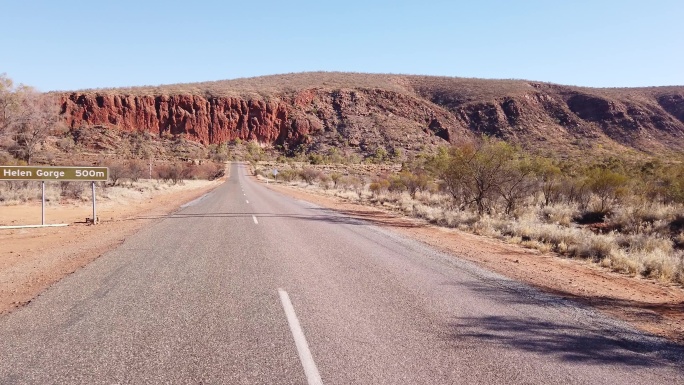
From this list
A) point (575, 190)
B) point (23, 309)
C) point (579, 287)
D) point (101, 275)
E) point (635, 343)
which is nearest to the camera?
point (635, 343)

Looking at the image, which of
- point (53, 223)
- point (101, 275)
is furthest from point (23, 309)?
point (53, 223)

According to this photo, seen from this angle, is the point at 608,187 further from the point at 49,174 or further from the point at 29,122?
the point at 29,122

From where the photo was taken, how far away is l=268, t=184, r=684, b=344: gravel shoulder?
611cm

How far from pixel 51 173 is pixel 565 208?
23265 mm

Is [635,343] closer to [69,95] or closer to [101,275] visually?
[101,275]

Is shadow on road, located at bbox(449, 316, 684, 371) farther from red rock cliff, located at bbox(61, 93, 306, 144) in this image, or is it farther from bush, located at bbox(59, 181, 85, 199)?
red rock cliff, located at bbox(61, 93, 306, 144)

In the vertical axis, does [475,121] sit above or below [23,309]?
above

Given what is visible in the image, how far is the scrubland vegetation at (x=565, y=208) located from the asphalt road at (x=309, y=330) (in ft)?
15.7

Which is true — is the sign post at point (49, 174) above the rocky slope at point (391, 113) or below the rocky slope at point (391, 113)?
below

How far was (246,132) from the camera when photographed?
4419 inches

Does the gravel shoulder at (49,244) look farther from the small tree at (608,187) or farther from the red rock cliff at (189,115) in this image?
the red rock cliff at (189,115)

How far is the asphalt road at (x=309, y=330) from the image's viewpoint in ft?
12.8

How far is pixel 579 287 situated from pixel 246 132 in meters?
109

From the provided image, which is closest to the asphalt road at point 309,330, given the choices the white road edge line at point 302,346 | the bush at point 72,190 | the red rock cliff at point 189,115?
the white road edge line at point 302,346
